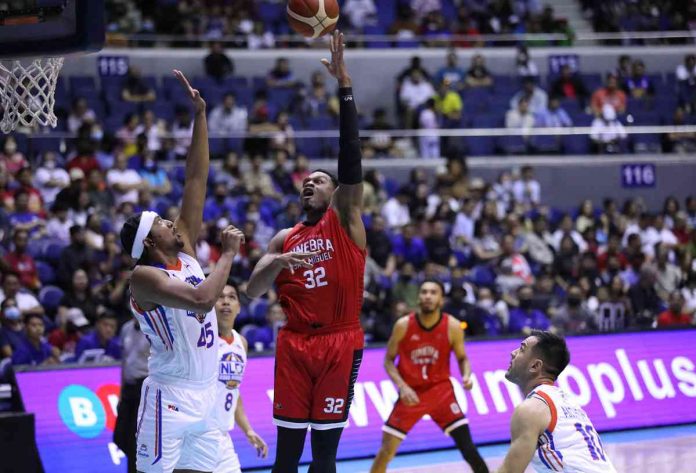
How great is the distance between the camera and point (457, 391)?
1248 cm

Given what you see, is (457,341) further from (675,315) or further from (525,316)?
(675,315)

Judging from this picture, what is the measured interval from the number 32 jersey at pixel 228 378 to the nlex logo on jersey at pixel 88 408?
3.38 meters

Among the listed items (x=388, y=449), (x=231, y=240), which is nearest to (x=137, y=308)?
(x=231, y=240)

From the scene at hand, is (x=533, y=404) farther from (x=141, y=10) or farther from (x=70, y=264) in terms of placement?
(x=141, y=10)

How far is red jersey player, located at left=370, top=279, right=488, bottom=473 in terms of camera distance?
376 inches

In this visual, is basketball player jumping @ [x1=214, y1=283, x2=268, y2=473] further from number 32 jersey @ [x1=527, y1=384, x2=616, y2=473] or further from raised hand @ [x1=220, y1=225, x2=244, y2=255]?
number 32 jersey @ [x1=527, y1=384, x2=616, y2=473]

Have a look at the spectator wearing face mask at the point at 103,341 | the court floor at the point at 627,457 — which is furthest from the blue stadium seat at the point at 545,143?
the spectator wearing face mask at the point at 103,341

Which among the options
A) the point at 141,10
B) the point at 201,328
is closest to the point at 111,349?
the point at 201,328

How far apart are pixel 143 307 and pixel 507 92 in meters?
15.8

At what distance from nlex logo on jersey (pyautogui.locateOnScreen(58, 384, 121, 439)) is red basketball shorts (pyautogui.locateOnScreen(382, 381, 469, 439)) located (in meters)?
2.92

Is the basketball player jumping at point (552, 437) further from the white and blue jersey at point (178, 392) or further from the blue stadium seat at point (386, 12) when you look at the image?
the blue stadium seat at point (386, 12)

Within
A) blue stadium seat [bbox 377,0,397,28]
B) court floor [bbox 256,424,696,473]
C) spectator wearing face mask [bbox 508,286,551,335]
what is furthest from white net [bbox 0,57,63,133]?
blue stadium seat [bbox 377,0,397,28]

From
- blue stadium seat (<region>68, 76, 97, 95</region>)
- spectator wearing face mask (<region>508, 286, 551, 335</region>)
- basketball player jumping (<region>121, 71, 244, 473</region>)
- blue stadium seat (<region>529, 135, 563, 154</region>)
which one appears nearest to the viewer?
basketball player jumping (<region>121, 71, 244, 473</region>)

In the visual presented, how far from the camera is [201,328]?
20.1 ft
